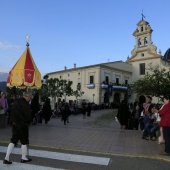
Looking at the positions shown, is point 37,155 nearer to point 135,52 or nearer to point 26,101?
point 26,101

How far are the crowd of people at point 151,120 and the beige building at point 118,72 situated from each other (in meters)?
34.5

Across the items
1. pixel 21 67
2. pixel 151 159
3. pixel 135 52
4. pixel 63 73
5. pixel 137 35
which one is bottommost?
pixel 151 159

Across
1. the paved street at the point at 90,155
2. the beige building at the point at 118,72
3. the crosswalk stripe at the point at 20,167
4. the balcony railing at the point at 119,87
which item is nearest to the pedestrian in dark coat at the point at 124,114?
the paved street at the point at 90,155

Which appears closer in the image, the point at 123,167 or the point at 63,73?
the point at 123,167

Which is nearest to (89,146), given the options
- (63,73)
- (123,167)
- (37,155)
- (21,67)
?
(37,155)

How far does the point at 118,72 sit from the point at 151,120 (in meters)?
44.7

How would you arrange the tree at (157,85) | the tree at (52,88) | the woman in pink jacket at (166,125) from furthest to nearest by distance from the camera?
the tree at (52,88) < the tree at (157,85) < the woman in pink jacket at (166,125)

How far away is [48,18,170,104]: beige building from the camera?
50250 millimetres

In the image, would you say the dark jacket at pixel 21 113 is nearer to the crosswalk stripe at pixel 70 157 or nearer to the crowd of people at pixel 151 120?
the crosswalk stripe at pixel 70 157

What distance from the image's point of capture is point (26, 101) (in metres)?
6.19

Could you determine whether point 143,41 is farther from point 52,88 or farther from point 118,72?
point 52,88

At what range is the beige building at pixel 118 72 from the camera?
1978 inches

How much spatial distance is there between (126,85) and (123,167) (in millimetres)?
49216

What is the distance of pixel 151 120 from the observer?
10328 millimetres
